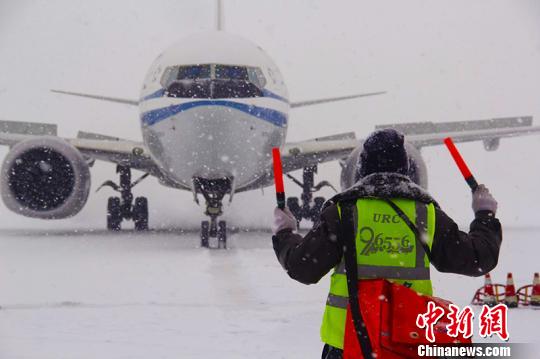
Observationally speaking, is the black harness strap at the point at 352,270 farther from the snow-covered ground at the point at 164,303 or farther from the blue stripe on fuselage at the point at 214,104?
the blue stripe on fuselage at the point at 214,104

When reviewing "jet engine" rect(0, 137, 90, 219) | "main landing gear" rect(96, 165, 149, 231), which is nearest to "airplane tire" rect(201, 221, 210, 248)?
"jet engine" rect(0, 137, 90, 219)

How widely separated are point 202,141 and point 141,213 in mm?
4428

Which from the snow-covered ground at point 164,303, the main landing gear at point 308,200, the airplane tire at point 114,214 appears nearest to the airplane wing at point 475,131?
the main landing gear at point 308,200

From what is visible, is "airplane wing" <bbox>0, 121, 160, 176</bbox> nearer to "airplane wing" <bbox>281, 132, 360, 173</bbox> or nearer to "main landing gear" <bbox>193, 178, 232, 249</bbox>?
"main landing gear" <bbox>193, 178, 232, 249</bbox>

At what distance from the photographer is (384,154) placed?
2531 mm

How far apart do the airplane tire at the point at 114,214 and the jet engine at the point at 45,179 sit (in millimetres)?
2267

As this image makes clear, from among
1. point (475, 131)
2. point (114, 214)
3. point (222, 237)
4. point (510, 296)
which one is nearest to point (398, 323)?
point (510, 296)

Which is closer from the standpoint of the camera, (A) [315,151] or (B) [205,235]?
(B) [205,235]

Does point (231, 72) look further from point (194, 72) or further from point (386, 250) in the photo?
point (386, 250)

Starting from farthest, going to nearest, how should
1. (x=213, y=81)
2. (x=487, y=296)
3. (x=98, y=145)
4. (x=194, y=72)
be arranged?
1. (x=98, y=145)
2. (x=194, y=72)
3. (x=213, y=81)
4. (x=487, y=296)

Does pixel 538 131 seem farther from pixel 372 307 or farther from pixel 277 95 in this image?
pixel 372 307

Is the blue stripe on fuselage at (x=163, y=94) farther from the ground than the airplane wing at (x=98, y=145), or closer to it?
farther from the ground

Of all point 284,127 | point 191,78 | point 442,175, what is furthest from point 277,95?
point 442,175

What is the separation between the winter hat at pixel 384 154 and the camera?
2.53m
